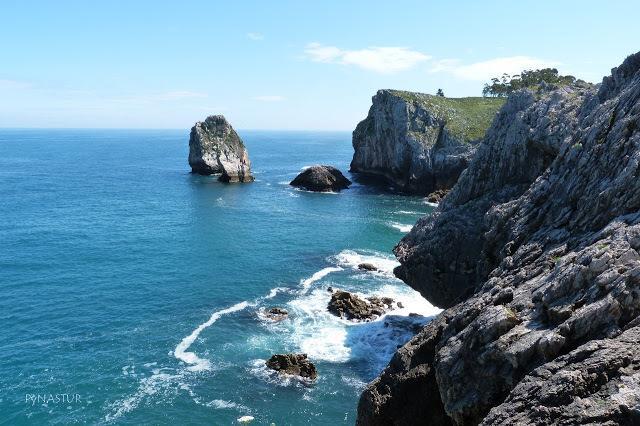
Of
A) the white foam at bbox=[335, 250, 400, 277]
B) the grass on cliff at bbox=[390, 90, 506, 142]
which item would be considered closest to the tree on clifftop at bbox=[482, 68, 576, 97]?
the grass on cliff at bbox=[390, 90, 506, 142]

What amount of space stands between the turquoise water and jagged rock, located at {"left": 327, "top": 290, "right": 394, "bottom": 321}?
4.18 feet

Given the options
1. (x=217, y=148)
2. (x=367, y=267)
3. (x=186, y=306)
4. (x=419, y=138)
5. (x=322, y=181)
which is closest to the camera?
(x=186, y=306)

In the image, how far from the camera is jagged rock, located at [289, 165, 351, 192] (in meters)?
130

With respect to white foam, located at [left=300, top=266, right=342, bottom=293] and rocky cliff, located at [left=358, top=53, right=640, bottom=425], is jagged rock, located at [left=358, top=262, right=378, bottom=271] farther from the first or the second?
rocky cliff, located at [left=358, top=53, right=640, bottom=425]

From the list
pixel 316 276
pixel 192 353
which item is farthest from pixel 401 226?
pixel 192 353

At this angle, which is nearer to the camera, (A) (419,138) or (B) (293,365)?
(B) (293,365)

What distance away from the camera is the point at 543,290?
83.4 feet

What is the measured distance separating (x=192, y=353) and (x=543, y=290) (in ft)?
109

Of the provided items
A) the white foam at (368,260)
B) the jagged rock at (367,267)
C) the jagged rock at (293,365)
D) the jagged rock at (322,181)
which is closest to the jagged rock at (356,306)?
the white foam at (368,260)

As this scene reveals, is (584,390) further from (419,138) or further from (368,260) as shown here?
(419,138)

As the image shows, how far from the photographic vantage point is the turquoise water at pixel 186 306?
134ft

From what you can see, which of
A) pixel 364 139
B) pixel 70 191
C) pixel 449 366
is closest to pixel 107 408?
pixel 449 366

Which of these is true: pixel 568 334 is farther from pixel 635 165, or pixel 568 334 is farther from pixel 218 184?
pixel 218 184

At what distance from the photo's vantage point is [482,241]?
45688 mm
